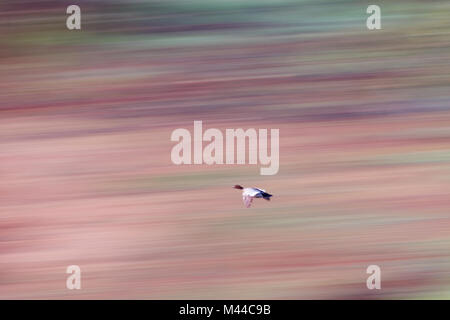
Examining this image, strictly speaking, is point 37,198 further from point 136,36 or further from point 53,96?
point 136,36

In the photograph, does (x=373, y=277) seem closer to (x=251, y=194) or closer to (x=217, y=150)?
(x=251, y=194)

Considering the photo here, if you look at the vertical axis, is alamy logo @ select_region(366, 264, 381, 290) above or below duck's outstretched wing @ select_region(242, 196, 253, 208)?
below

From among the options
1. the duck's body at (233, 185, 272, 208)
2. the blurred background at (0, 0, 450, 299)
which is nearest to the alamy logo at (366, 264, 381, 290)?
the blurred background at (0, 0, 450, 299)

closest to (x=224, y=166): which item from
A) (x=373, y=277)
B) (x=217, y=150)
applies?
(x=217, y=150)

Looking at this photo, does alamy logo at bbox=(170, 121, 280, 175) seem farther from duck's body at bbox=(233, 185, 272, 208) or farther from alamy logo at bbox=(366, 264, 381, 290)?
alamy logo at bbox=(366, 264, 381, 290)

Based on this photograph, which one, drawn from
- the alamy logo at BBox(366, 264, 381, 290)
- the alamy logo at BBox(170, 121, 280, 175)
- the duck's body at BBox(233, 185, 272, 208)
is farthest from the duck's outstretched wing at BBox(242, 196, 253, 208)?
the alamy logo at BBox(366, 264, 381, 290)

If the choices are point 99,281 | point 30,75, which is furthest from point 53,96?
point 99,281

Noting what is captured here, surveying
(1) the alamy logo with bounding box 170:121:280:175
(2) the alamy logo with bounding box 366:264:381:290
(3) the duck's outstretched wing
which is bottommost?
(2) the alamy logo with bounding box 366:264:381:290

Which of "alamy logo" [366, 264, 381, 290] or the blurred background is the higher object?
the blurred background
